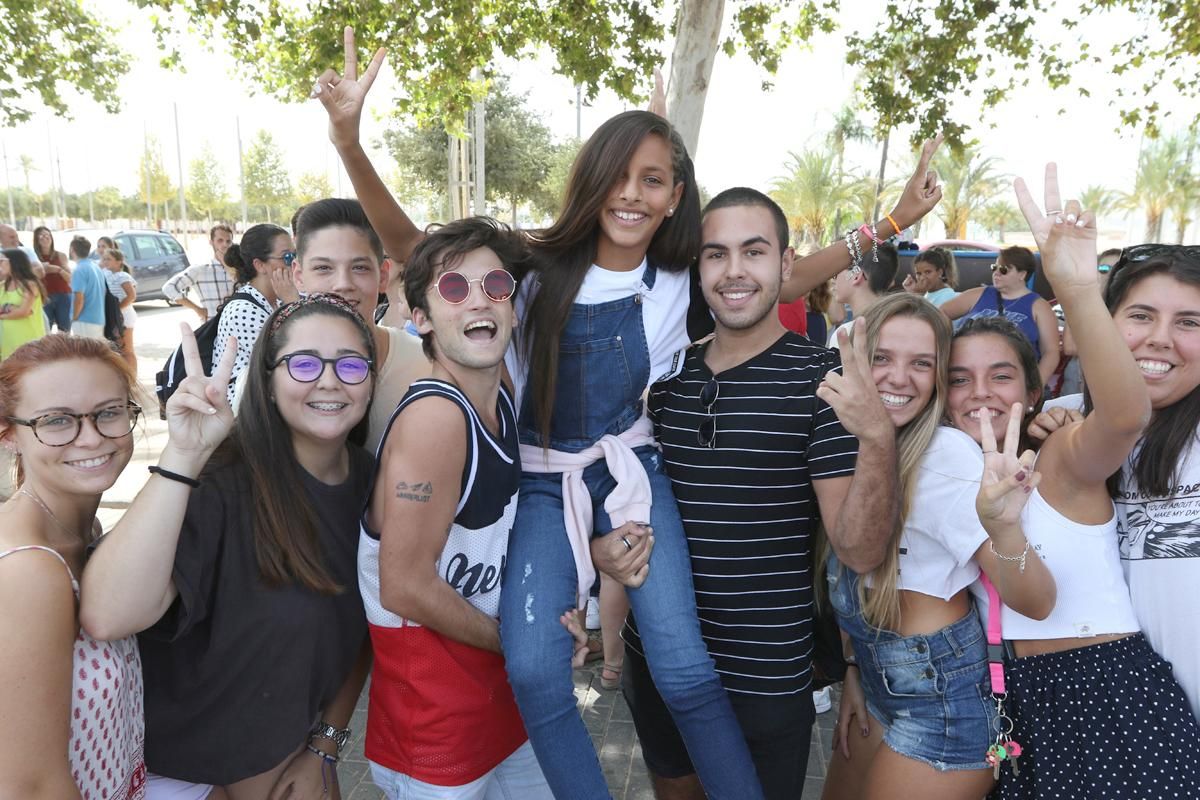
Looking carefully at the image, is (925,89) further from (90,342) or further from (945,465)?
(90,342)

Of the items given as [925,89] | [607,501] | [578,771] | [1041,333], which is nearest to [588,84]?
[925,89]

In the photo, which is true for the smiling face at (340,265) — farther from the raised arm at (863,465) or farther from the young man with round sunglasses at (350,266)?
the raised arm at (863,465)

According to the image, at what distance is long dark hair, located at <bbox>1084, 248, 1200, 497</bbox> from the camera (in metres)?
2.09

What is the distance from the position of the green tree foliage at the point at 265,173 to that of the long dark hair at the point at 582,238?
198 ft

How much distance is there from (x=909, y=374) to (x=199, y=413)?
7.02 feet

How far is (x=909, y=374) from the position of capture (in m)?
2.46

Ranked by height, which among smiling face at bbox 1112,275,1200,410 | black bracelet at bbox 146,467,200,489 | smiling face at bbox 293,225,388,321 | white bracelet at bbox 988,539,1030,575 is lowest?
white bracelet at bbox 988,539,1030,575

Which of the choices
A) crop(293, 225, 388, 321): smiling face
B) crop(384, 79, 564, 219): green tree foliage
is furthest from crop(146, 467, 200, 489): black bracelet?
crop(384, 79, 564, 219): green tree foliage

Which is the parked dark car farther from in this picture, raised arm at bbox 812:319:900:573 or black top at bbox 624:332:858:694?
raised arm at bbox 812:319:900:573

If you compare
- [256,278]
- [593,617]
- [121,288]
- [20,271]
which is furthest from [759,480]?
[121,288]

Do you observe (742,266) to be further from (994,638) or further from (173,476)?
(173,476)

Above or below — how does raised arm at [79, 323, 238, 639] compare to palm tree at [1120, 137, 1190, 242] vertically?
below

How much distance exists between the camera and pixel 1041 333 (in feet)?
20.5

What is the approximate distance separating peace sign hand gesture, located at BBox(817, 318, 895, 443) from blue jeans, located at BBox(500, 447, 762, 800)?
0.66 m
